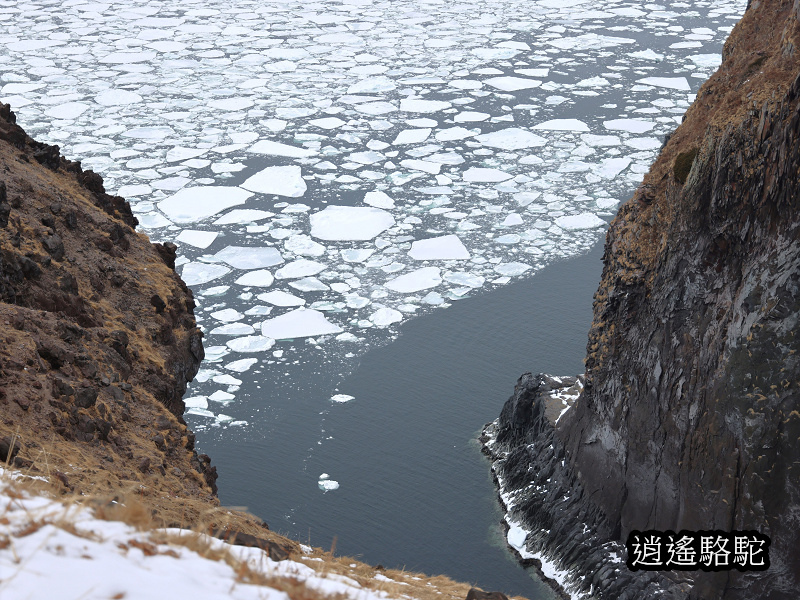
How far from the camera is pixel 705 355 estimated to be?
6.88 m

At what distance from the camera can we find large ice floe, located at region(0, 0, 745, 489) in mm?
12016

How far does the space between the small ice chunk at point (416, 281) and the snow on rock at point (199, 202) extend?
345 centimetres

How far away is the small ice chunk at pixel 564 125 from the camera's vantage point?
663 inches

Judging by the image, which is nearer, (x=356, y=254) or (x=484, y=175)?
(x=356, y=254)

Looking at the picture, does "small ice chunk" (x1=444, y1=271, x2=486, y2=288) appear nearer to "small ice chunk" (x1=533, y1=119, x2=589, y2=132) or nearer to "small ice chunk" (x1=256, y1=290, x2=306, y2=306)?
"small ice chunk" (x1=256, y1=290, x2=306, y2=306)

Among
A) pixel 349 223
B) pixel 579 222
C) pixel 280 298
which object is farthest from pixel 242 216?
pixel 579 222

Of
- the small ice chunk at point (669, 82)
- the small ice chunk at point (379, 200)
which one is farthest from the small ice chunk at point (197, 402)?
the small ice chunk at point (669, 82)

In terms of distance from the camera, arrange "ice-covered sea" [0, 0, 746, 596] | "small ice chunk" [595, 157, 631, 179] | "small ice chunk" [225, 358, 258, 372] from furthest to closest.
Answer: "small ice chunk" [595, 157, 631, 179], "ice-covered sea" [0, 0, 746, 596], "small ice chunk" [225, 358, 258, 372]

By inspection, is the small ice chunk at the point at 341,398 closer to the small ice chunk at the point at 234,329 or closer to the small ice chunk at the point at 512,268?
the small ice chunk at the point at 234,329

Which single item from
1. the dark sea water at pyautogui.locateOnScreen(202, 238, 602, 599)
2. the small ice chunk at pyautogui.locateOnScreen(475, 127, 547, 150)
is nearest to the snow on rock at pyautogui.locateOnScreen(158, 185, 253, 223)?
the dark sea water at pyautogui.locateOnScreen(202, 238, 602, 599)

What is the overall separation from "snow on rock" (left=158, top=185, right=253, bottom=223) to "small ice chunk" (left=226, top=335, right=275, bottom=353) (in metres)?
3.37

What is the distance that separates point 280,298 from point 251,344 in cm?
107

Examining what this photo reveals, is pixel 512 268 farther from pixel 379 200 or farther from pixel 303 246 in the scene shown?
pixel 303 246

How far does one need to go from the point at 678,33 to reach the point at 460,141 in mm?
9202
